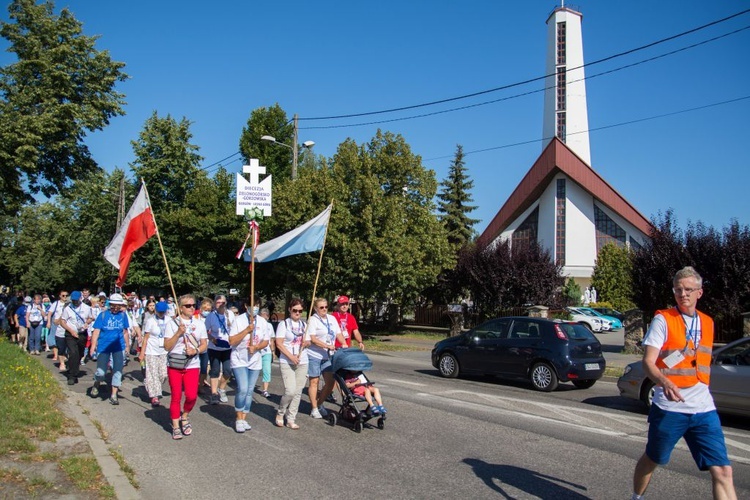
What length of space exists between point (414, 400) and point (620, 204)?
48531mm

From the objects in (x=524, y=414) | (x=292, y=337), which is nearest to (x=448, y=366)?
(x=524, y=414)

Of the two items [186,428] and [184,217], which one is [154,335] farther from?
[184,217]

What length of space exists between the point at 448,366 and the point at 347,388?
266 inches

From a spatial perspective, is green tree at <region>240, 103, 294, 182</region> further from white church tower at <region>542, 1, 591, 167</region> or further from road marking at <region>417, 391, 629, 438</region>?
white church tower at <region>542, 1, 591, 167</region>

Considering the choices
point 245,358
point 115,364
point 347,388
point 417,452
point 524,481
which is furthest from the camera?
point 115,364

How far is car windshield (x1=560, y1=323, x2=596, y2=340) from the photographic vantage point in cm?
1291

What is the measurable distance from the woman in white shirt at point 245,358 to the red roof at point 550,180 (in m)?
46.2

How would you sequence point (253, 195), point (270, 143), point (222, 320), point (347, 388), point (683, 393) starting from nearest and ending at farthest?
1. point (683, 393)
2. point (347, 388)
3. point (222, 320)
4. point (253, 195)
5. point (270, 143)

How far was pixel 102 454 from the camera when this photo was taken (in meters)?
6.60

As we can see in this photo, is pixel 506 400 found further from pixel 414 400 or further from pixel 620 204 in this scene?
pixel 620 204

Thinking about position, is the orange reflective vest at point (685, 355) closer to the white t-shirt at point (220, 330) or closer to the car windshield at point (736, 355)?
the car windshield at point (736, 355)

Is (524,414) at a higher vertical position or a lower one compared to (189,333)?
lower

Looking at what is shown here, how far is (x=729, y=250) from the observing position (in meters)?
21.0

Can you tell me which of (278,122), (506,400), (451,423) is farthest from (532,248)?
(451,423)
